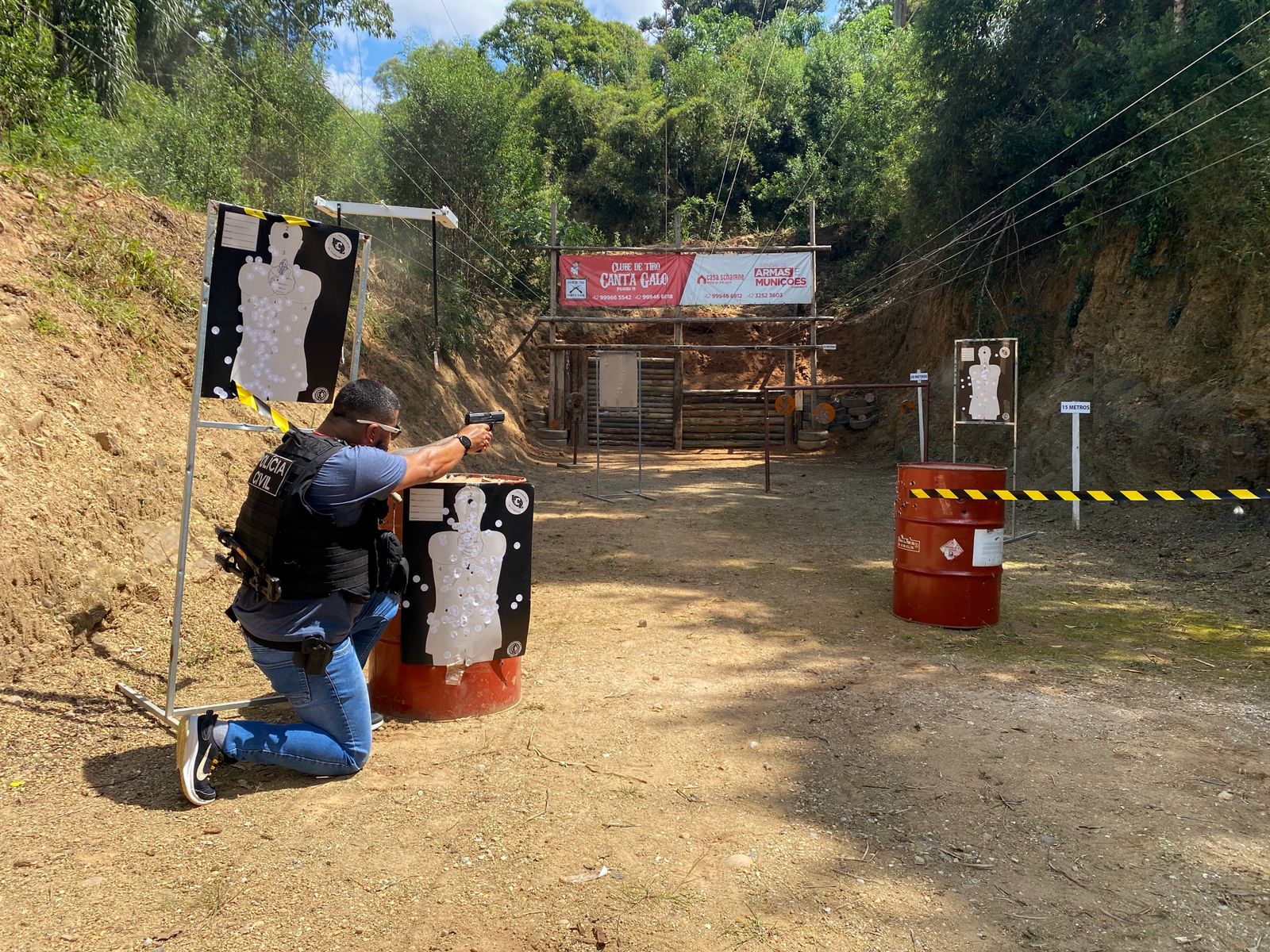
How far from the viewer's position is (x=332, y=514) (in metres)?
3.27

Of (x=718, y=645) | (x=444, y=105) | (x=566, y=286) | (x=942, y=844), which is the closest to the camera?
(x=942, y=844)

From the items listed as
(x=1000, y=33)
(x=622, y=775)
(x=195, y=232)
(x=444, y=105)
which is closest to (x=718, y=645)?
(x=622, y=775)

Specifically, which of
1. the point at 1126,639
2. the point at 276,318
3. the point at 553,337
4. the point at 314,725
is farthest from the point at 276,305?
the point at 553,337

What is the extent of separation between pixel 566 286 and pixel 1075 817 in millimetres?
18049

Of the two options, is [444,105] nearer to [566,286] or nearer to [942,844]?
[566,286]

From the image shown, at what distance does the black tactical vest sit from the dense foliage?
18.6 feet

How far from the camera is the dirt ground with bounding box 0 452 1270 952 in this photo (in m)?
2.52

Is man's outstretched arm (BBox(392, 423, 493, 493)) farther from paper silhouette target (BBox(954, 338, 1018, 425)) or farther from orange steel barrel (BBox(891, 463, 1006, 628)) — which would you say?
paper silhouette target (BBox(954, 338, 1018, 425))

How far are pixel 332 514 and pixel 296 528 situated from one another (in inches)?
5.9

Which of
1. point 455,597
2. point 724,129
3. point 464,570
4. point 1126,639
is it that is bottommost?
point 1126,639

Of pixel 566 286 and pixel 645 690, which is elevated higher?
pixel 566 286

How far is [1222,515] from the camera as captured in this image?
29.6 ft

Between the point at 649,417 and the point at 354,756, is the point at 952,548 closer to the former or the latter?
the point at 354,756

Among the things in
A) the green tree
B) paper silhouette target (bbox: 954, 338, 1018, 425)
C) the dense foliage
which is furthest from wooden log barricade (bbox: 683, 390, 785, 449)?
the green tree
